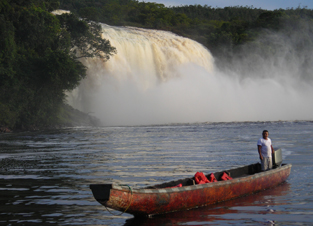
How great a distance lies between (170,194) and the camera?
9273 millimetres

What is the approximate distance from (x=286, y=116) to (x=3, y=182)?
138 feet

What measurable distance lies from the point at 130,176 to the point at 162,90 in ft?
126

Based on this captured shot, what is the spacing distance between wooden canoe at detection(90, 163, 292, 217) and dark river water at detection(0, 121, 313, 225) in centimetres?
18

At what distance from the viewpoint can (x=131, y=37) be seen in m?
51.3

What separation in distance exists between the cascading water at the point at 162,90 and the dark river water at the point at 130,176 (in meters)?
21.5

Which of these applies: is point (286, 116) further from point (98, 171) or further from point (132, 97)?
point (98, 171)

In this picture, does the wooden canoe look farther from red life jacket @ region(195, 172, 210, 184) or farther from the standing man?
the standing man

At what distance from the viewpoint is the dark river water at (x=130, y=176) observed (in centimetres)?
926

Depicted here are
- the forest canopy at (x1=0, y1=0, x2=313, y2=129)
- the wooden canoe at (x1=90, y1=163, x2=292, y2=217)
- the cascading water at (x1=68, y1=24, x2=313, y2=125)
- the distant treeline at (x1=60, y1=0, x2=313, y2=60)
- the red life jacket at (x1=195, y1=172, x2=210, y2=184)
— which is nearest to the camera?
the wooden canoe at (x1=90, y1=163, x2=292, y2=217)

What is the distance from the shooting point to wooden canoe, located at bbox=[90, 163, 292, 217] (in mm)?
8317

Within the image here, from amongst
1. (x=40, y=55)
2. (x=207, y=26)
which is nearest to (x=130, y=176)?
(x=40, y=55)

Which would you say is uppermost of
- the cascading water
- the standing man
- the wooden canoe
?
the cascading water

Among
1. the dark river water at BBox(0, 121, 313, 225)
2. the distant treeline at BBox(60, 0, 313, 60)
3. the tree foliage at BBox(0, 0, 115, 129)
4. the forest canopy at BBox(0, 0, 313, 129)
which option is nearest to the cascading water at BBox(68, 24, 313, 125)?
the forest canopy at BBox(0, 0, 313, 129)

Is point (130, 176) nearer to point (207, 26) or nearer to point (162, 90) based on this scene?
point (162, 90)
